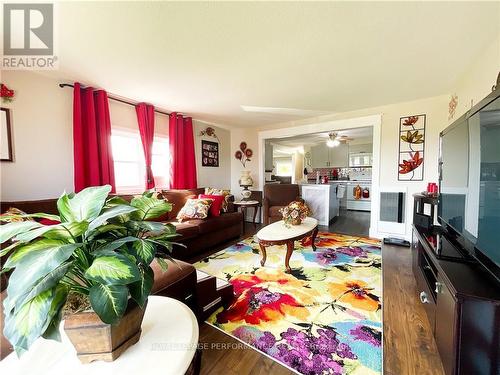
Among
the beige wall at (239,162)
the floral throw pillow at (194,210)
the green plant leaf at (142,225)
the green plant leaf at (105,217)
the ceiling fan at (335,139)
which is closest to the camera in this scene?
the green plant leaf at (105,217)

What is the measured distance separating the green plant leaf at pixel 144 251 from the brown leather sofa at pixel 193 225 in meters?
1.97

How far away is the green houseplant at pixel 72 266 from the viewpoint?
506 millimetres

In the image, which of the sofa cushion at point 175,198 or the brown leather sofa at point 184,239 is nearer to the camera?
the brown leather sofa at point 184,239

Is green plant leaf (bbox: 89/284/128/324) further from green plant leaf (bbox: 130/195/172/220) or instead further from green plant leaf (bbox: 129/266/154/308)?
green plant leaf (bbox: 130/195/172/220)

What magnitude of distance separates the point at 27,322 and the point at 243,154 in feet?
15.4

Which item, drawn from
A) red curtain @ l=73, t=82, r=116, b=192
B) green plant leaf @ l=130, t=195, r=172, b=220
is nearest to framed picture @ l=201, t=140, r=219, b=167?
red curtain @ l=73, t=82, r=116, b=192

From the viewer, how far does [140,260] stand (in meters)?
0.64

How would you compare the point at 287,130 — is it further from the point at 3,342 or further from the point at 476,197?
the point at 3,342

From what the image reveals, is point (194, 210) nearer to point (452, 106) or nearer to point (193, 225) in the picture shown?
point (193, 225)

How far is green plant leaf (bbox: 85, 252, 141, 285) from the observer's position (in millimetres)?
531

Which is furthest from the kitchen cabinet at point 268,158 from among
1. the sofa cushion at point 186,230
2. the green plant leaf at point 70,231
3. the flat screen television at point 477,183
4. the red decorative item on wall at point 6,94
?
the green plant leaf at point 70,231

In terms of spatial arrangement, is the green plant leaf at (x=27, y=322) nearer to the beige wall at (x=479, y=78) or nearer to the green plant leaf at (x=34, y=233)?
the green plant leaf at (x=34, y=233)

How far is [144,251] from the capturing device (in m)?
0.64

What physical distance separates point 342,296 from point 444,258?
88cm
